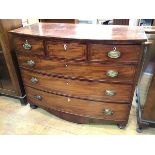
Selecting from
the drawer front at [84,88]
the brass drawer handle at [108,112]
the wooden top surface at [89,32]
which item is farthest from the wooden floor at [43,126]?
the wooden top surface at [89,32]

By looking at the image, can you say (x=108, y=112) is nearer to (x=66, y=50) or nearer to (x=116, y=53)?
(x=116, y=53)

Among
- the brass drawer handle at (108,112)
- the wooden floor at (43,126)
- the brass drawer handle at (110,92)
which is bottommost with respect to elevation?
the wooden floor at (43,126)

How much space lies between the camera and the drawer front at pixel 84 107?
63.0 inches

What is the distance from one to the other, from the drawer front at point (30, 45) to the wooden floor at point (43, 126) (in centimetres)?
77

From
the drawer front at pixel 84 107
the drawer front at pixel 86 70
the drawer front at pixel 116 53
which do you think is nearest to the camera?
the drawer front at pixel 116 53

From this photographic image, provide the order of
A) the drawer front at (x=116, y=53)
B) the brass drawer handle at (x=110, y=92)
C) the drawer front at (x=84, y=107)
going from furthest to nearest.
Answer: the drawer front at (x=84, y=107)
the brass drawer handle at (x=110, y=92)
the drawer front at (x=116, y=53)

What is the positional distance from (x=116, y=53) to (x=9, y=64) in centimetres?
117

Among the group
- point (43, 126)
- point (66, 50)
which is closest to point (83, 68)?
point (66, 50)

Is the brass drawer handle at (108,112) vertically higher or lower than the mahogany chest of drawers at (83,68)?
lower

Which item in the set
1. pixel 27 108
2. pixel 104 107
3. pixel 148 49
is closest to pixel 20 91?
pixel 27 108

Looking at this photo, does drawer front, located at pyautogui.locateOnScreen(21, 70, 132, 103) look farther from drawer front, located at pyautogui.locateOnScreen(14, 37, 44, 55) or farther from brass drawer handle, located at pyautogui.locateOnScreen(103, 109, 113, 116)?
drawer front, located at pyautogui.locateOnScreen(14, 37, 44, 55)

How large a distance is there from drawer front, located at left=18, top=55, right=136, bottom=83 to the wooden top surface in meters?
0.22

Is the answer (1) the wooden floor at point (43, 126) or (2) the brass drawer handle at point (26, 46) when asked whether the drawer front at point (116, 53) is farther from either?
(1) the wooden floor at point (43, 126)

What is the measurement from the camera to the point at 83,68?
4.75ft
